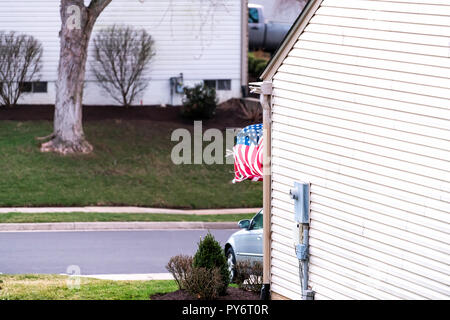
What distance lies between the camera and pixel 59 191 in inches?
918

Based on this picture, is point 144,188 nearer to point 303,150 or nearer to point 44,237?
point 44,237

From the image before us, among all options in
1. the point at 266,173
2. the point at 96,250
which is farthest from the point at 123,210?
the point at 266,173

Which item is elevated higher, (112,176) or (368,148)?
(368,148)

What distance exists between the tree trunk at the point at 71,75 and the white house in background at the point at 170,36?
191 inches

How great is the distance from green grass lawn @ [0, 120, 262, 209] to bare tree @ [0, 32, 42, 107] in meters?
1.88

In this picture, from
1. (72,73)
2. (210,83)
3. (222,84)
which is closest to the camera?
(72,73)

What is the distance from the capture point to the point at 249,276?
42.5ft

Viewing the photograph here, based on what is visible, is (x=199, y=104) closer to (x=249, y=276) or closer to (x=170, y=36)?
(x=170, y=36)

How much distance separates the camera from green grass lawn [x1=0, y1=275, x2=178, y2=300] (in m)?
12.0

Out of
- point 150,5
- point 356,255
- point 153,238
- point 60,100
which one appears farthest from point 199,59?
point 356,255

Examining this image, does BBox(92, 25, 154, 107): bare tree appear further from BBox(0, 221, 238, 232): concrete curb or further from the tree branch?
BBox(0, 221, 238, 232): concrete curb

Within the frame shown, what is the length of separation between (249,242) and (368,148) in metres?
5.49

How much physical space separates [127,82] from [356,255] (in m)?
21.2

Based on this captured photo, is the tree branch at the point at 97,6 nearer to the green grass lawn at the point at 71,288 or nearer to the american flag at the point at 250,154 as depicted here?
the green grass lawn at the point at 71,288
